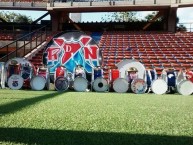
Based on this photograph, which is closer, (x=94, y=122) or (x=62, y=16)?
(x=94, y=122)

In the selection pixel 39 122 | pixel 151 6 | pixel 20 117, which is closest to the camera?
pixel 39 122

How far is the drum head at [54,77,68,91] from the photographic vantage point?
1136cm

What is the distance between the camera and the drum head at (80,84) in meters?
11.4

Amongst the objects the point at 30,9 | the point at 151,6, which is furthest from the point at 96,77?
the point at 30,9

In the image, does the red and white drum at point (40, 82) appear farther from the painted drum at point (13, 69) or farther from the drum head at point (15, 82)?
the painted drum at point (13, 69)

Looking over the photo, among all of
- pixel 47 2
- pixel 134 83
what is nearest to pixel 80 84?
pixel 134 83

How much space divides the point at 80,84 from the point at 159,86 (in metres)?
2.80

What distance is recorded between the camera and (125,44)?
20.0 m

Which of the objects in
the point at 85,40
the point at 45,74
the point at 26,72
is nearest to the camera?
the point at 45,74

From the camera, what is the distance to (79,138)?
8.61 ft

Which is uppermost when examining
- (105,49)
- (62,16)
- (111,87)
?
(62,16)

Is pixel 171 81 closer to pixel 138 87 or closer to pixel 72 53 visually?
pixel 138 87

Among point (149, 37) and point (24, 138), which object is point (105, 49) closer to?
point (149, 37)

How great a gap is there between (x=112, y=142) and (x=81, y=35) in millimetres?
12550
